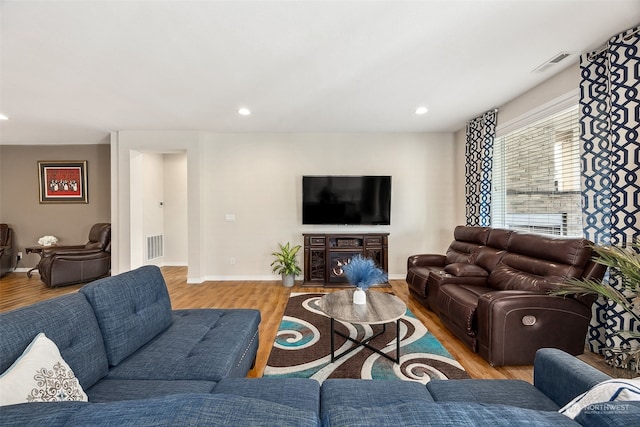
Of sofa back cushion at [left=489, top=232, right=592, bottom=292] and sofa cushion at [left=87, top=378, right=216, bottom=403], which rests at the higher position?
sofa back cushion at [left=489, top=232, right=592, bottom=292]

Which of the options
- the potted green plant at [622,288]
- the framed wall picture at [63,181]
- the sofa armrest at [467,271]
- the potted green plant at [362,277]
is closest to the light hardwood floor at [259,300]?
the potted green plant at [622,288]

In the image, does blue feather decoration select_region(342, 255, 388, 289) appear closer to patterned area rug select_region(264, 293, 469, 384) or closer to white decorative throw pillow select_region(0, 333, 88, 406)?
patterned area rug select_region(264, 293, 469, 384)

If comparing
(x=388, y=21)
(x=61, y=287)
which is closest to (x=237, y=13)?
(x=388, y=21)

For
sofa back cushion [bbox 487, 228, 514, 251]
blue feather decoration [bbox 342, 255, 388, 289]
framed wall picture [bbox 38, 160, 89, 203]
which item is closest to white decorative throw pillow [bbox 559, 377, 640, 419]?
blue feather decoration [bbox 342, 255, 388, 289]

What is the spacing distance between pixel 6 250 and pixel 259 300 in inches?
211

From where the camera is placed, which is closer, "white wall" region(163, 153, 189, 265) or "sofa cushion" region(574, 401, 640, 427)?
"sofa cushion" region(574, 401, 640, 427)

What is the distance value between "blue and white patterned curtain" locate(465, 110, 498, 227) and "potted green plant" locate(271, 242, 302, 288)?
2913 mm

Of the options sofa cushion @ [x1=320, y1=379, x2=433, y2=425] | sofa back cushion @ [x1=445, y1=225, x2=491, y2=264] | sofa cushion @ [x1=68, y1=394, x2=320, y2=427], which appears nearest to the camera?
sofa cushion @ [x1=68, y1=394, x2=320, y2=427]

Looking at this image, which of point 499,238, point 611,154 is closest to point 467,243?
point 499,238

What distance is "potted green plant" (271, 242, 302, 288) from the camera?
174 inches

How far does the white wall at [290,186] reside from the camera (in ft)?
15.7

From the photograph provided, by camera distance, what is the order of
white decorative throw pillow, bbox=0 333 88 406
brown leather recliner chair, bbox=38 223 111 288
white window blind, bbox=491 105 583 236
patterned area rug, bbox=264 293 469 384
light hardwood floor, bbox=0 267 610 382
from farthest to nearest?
1. brown leather recliner chair, bbox=38 223 111 288
2. white window blind, bbox=491 105 583 236
3. light hardwood floor, bbox=0 267 610 382
4. patterned area rug, bbox=264 293 469 384
5. white decorative throw pillow, bbox=0 333 88 406

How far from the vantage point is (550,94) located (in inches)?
114

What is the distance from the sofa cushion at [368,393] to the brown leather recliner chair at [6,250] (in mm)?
7108
